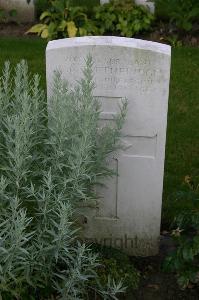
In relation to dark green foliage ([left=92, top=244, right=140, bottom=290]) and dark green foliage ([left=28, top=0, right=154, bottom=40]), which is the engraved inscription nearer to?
dark green foliage ([left=92, top=244, right=140, bottom=290])

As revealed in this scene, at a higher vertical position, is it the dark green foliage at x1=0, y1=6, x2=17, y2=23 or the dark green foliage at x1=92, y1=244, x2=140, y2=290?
the dark green foliage at x1=0, y1=6, x2=17, y2=23

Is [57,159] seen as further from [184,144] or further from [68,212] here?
[184,144]

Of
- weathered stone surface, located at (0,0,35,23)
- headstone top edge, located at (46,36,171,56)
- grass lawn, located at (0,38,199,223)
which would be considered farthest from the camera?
weathered stone surface, located at (0,0,35,23)

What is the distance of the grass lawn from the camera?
4.77 meters

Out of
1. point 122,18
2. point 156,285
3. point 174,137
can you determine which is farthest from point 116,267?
point 122,18

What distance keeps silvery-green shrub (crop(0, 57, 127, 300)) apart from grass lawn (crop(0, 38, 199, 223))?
0.85 metres

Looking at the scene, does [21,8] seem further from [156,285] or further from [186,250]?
[186,250]

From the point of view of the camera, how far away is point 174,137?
5.37 meters

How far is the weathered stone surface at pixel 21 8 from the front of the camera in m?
7.70

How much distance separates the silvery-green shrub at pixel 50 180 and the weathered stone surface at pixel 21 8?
4.42 meters

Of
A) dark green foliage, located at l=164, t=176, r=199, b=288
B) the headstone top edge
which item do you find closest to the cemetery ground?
dark green foliage, located at l=164, t=176, r=199, b=288

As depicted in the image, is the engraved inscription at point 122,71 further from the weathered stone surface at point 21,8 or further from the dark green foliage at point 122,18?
the weathered stone surface at point 21,8

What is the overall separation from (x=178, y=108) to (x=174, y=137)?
561 mm

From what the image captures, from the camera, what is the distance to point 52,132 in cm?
331
